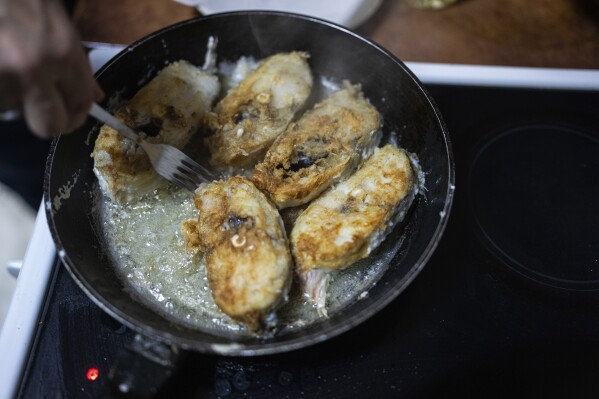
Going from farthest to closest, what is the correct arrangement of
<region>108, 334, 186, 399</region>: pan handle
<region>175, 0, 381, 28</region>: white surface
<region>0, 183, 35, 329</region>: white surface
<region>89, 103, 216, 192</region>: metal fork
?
1. <region>0, 183, 35, 329</region>: white surface
2. <region>175, 0, 381, 28</region>: white surface
3. <region>89, 103, 216, 192</region>: metal fork
4. <region>108, 334, 186, 399</region>: pan handle

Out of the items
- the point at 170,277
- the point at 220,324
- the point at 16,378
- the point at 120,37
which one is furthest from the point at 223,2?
the point at 16,378

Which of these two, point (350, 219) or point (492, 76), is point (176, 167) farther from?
point (492, 76)

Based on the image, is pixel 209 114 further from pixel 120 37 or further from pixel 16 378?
pixel 16 378

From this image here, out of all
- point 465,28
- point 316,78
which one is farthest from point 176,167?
point 465,28

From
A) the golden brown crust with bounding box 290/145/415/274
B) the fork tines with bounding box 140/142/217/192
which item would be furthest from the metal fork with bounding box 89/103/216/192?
the golden brown crust with bounding box 290/145/415/274

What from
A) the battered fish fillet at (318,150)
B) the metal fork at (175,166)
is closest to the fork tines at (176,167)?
the metal fork at (175,166)

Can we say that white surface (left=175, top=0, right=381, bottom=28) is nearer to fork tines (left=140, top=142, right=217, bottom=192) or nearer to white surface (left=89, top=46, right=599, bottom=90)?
Answer: white surface (left=89, top=46, right=599, bottom=90)
